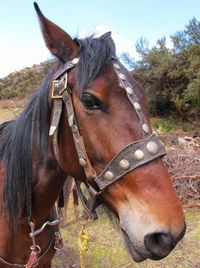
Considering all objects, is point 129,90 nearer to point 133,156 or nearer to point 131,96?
point 131,96

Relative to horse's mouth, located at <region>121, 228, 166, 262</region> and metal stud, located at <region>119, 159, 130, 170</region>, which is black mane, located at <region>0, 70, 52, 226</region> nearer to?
metal stud, located at <region>119, 159, 130, 170</region>

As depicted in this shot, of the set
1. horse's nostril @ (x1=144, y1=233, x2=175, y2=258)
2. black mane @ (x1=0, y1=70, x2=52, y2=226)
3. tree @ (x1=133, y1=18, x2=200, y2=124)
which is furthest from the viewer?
tree @ (x1=133, y1=18, x2=200, y2=124)

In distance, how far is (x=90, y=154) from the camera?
1.62m

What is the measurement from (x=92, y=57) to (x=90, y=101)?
0.24m

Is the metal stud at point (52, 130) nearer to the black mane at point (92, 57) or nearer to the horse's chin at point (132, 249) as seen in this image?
the black mane at point (92, 57)

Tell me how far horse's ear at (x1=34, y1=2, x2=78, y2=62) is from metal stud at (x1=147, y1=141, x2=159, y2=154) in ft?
2.21

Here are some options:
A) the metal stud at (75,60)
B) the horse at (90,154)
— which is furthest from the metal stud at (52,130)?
the metal stud at (75,60)

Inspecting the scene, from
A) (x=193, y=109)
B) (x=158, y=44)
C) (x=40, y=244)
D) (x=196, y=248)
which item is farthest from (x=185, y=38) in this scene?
(x=40, y=244)

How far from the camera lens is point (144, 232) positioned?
139 centimetres

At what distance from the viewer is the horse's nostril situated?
1.38m

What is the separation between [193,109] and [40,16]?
58.5 ft

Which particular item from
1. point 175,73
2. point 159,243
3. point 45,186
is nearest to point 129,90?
point 159,243

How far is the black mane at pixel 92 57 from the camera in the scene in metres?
1.62

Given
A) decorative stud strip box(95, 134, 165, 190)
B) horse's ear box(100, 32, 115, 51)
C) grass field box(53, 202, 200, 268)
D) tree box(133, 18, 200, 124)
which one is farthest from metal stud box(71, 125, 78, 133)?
tree box(133, 18, 200, 124)
